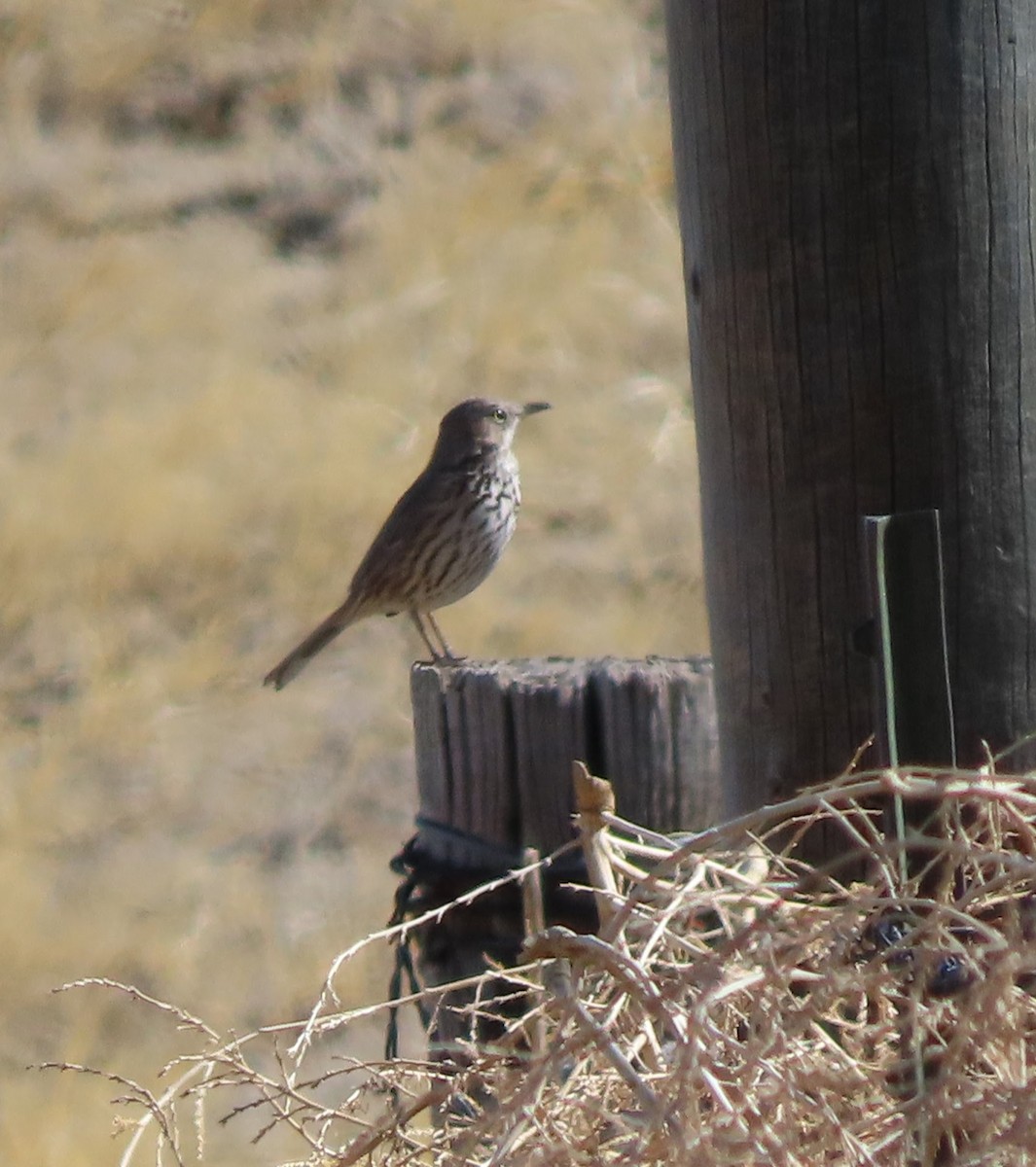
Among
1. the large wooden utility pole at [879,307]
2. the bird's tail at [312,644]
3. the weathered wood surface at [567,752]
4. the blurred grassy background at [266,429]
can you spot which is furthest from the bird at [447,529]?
the large wooden utility pole at [879,307]

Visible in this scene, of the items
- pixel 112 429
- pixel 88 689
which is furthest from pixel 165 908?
pixel 112 429

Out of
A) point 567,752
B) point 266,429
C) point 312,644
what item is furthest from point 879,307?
point 266,429

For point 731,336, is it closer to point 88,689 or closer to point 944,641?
point 944,641

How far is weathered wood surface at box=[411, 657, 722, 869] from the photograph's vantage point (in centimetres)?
320

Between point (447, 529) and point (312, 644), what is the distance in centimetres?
80

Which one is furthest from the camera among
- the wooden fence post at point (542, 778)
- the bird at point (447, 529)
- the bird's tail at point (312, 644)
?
the bird's tail at point (312, 644)

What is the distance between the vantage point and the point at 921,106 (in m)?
2.14

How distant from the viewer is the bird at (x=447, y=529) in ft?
25.0

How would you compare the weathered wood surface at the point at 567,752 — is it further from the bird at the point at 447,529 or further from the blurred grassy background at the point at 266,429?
the bird at the point at 447,529

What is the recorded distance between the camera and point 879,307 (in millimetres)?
2176

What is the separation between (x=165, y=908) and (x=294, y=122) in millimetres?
5341

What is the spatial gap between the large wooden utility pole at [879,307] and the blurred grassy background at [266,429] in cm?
510

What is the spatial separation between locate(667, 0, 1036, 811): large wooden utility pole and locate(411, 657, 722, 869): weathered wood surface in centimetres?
95

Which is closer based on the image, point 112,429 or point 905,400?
point 905,400
